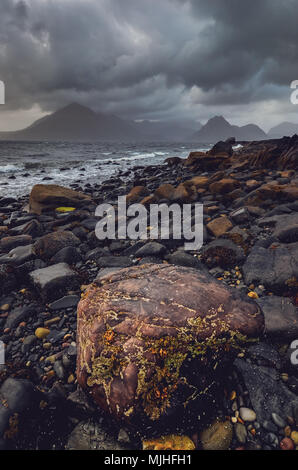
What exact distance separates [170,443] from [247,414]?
77 cm

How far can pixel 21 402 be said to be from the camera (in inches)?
94.3

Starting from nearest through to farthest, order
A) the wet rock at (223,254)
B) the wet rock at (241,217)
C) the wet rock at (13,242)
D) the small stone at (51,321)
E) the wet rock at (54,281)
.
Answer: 1. the small stone at (51,321)
2. the wet rock at (54,281)
3. the wet rock at (223,254)
4. the wet rock at (13,242)
5. the wet rock at (241,217)

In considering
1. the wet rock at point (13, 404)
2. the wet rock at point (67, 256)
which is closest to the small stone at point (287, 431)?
the wet rock at point (13, 404)

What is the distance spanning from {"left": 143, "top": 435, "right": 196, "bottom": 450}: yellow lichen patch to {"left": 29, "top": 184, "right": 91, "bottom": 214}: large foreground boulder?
8.75m

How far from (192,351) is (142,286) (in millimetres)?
970

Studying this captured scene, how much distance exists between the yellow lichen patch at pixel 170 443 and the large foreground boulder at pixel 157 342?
178 millimetres

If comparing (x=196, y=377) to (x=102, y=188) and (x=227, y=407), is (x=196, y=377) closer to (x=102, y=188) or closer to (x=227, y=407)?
(x=227, y=407)

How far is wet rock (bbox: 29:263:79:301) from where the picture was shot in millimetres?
4117

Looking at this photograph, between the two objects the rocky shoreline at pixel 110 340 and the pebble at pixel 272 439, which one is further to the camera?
the rocky shoreline at pixel 110 340

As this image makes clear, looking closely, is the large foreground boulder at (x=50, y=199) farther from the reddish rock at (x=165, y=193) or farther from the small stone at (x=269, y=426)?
the small stone at (x=269, y=426)

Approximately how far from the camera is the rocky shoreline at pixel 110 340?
85.9 inches

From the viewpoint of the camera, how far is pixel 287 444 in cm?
206
